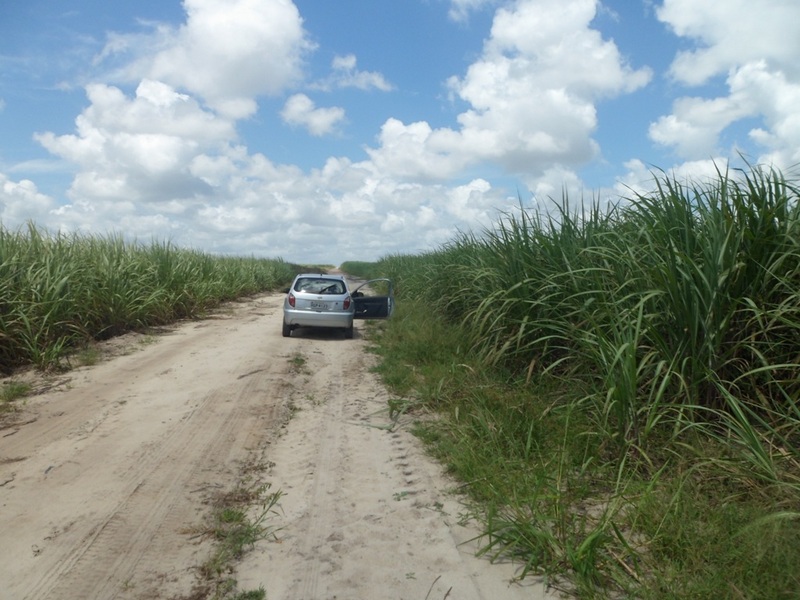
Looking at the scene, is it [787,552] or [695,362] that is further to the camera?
[695,362]

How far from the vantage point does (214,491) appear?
4.86 meters

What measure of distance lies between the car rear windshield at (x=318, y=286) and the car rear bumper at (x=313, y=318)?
49cm

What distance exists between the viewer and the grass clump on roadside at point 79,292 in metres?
9.19

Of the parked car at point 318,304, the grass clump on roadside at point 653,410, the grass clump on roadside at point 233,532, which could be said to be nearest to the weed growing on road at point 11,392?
the grass clump on roadside at point 233,532

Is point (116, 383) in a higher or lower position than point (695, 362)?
lower

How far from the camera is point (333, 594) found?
339cm

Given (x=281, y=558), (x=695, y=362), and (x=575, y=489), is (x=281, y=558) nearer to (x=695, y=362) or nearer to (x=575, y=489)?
(x=575, y=489)

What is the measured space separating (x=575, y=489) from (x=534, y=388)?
2.35 m

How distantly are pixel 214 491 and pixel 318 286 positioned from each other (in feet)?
29.8

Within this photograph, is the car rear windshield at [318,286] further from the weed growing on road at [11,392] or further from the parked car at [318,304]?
the weed growing on road at [11,392]

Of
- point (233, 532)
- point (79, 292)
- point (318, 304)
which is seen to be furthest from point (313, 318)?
point (233, 532)

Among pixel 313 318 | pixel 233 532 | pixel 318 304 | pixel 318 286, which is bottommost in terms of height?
pixel 233 532

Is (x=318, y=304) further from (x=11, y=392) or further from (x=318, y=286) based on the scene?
(x=11, y=392)

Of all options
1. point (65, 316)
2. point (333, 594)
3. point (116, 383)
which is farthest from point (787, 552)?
point (65, 316)
